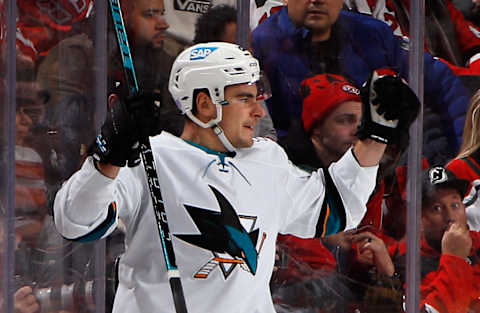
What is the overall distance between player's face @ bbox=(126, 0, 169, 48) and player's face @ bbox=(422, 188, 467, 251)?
3.78 ft

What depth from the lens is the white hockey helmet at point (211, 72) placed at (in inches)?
72.2

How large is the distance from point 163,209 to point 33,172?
822mm

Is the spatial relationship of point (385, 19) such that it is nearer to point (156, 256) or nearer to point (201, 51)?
point (201, 51)

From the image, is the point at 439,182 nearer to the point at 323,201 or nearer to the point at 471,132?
the point at 471,132

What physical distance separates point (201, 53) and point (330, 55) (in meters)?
1.07

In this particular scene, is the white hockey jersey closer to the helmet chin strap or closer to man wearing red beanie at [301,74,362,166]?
the helmet chin strap

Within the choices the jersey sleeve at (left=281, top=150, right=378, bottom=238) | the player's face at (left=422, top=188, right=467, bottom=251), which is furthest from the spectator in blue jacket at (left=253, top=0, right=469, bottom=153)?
the jersey sleeve at (left=281, top=150, right=378, bottom=238)

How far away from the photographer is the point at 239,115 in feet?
6.15

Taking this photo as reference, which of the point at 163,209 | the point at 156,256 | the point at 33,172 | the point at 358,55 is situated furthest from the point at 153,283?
the point at 358,55

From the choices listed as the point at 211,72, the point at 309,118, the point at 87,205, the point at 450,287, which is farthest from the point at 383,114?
the point at 450,287

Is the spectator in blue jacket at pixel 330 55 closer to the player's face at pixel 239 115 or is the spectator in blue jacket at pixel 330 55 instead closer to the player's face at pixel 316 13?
the player's face at pixel 316 13

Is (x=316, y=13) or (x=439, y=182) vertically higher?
(x=316, y=13)

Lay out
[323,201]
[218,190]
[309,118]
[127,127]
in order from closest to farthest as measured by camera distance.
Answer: [127,127] < [218,190] < [323,201] < [309,118]

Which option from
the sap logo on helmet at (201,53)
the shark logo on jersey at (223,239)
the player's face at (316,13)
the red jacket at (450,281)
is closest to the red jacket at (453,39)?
the player's face at (316,13)
